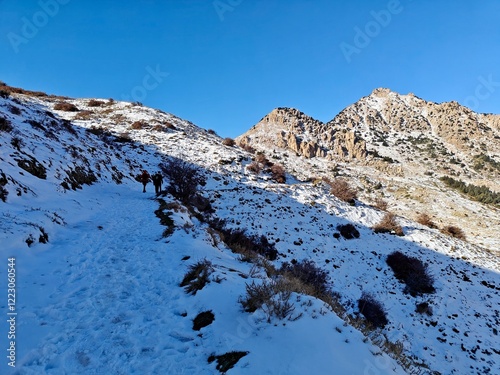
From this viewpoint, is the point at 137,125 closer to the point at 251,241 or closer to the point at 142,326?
the point at 251,241

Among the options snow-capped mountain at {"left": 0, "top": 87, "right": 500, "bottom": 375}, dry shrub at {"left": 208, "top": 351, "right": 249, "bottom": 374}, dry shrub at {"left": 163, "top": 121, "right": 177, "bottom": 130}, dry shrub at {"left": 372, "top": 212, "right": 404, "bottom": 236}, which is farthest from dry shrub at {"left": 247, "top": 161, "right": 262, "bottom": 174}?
dry shrub at {"left": 208, "top": 351, "right": 249, "bottom": 374}

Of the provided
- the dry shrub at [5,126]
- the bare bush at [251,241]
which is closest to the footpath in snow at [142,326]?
the bare bush at [251,241]

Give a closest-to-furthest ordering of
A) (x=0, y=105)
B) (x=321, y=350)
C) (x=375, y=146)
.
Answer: (x=321, y=350)
(x=0, y=105)
(x=375, y=146)

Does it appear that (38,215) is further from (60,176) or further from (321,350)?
(321,350)

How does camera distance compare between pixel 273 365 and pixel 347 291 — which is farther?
pixel 347 291

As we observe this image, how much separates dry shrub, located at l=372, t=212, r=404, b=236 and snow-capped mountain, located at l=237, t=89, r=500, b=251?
12939 mm

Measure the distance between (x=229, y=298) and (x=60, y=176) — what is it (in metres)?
13.1

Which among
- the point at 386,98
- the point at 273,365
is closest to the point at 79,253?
the point at 273,365

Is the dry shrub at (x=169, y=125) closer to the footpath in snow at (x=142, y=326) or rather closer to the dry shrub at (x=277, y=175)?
the dry shrub at (x=277, y=175)

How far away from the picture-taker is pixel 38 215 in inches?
342

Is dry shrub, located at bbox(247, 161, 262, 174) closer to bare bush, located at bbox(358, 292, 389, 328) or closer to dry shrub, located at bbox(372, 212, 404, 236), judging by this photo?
dry shrub, located at bbox(372, 212, 404, 236)

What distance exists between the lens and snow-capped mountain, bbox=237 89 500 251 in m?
42.2

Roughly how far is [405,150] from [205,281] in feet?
305

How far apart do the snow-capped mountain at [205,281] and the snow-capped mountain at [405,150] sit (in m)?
19.0
